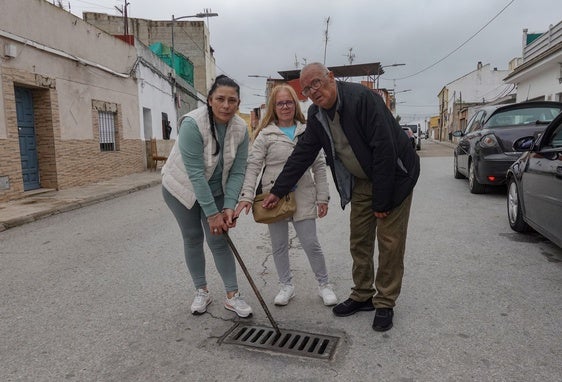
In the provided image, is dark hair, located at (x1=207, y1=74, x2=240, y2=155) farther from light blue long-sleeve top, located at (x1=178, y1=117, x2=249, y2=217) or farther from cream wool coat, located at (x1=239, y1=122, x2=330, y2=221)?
cream wool coat, located at (x1=239, y1=122, x2=330, y2=221)

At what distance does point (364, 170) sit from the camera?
2.90 metres

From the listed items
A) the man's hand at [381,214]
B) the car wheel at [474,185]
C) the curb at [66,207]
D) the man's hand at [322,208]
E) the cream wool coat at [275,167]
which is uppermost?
the cream wool coat at [275,167]

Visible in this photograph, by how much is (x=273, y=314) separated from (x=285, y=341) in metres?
0.43

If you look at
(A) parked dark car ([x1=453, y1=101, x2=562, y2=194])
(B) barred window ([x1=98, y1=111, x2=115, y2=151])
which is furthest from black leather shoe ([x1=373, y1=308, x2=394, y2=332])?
(B) barred window ([x1=98, y1=111, x2=115, y2=151])

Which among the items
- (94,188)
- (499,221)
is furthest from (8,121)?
(499,221)

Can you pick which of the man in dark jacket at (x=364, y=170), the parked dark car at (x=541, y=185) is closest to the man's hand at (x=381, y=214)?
the man in dark jacket at (x=364, y=170)

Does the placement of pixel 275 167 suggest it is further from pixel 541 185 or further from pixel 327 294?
pixel 541 185

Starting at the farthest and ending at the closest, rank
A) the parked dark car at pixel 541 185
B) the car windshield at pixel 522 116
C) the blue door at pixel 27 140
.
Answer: the blue door at pixel 27 140 → the car windshield at pixel 522 116 → the parked dark car at pixel 541 185

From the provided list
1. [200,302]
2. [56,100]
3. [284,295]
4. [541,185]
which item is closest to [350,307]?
[284,295]

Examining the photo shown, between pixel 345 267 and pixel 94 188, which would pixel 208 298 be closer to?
pixel 345 267

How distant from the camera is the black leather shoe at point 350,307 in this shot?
3.17 meters

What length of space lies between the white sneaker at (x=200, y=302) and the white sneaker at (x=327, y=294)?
877 mm

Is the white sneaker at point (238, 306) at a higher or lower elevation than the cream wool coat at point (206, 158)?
lower

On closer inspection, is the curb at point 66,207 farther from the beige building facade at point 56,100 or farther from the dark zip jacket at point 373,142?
the dark zip jacket at point 373,142
